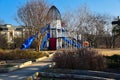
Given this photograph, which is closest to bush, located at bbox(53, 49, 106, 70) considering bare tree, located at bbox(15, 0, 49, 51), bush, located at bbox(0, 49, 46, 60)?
bush, located at bbox(0, 49, 46, 60)

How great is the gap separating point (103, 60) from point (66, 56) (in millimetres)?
2138

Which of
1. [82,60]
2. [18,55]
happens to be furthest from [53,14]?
[82,60]

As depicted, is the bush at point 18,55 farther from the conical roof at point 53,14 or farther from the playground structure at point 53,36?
the conical roof at point 53,14

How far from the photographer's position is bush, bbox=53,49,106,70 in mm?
17203

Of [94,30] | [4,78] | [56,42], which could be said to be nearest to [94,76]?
[4,78]

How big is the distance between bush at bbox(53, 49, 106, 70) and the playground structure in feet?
90.6

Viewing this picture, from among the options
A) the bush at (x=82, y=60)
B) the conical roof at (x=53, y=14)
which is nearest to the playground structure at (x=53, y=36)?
the conical roof at (x=53, y=14)

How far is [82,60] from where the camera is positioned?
1730 centimetres

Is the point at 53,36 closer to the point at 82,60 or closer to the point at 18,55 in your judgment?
the point at 18,55

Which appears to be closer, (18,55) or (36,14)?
(18,55)

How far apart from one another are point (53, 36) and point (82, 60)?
35.2 m

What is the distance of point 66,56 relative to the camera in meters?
17.9

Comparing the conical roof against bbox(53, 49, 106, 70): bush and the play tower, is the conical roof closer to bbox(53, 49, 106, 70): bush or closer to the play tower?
the play tower

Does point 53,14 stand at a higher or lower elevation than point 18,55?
higher
